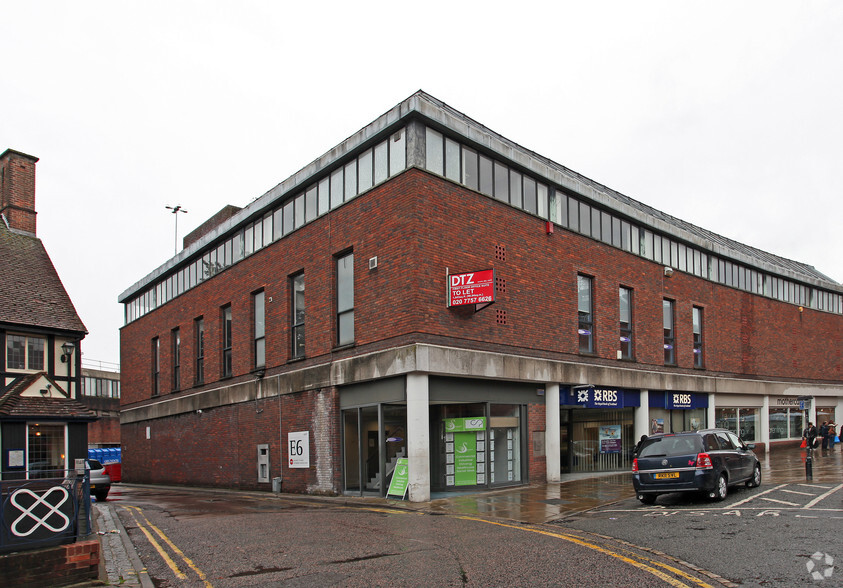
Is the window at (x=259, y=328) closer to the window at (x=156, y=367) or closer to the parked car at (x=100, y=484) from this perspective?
the parked car at (x=100, y=484)

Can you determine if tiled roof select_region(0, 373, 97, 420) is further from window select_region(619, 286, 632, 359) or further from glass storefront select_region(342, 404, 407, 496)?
window select_region(619, 286, 632, 359)

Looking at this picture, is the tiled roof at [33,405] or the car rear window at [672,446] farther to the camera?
the tiled roof at [33,405]

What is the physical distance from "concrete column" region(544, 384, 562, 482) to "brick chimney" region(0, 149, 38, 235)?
21337 mm

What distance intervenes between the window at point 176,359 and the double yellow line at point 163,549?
16.1m

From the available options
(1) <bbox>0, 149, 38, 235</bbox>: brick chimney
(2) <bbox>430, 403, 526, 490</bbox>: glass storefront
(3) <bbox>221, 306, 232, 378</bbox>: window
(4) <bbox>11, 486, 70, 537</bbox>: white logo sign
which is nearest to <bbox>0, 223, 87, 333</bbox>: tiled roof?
(1) <bbox>0, 149, 38, 235</bbox>: brick chimney

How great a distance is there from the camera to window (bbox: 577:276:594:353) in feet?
80.7

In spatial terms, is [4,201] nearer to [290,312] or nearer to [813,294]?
[290,312]

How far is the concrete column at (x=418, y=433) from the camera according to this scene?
18.0 meters

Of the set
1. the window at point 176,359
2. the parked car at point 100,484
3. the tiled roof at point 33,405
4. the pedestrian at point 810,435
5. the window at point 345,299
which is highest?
the window at point 345,299

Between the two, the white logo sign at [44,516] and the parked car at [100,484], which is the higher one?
the white logo sign at [44,516]

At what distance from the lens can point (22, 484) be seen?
27.3 feet

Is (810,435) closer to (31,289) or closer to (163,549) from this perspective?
(163,549)

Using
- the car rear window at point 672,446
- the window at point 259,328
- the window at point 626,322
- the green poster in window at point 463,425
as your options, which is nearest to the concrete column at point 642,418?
the window at point 626,322

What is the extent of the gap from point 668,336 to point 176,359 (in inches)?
872
